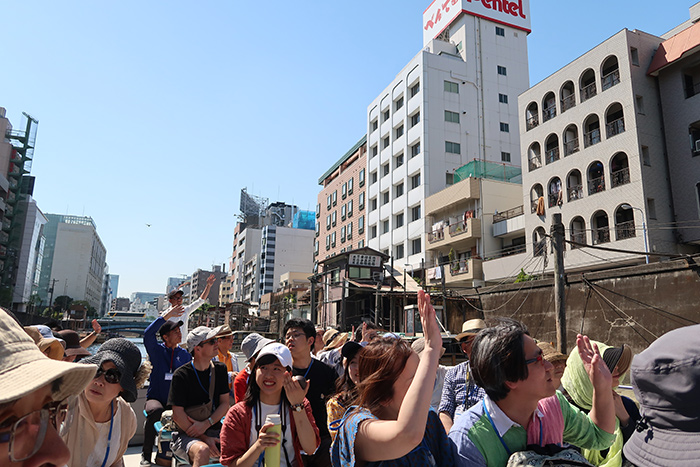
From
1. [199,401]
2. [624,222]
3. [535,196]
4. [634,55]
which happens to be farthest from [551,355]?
[535,196]

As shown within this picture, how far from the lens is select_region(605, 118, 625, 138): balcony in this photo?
23734 millimetres

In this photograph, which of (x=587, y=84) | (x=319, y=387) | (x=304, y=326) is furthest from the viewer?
(x=587, y=84)

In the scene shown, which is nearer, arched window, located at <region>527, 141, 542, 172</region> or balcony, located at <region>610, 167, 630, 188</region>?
balcony, located at <region>610, 167, 630, 188</region>

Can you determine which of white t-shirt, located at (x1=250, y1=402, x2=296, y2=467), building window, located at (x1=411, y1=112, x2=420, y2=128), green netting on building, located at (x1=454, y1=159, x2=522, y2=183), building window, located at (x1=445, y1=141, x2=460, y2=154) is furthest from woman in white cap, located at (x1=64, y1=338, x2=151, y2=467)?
building window, located at (x1=411, y1=112, x2=420, y2=128)

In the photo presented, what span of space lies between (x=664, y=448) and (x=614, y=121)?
86.2 ft

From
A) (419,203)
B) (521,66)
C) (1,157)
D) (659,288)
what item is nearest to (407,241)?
(419,203)

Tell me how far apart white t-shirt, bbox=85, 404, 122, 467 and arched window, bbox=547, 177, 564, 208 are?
2688 centimetres

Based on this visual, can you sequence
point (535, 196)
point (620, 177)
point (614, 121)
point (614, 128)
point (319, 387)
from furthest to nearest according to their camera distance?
point (535, 196)
point (614, 128)
point (614, 121)
point (620, 177)
point (319, 387)

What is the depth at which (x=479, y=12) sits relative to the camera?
1635 inches

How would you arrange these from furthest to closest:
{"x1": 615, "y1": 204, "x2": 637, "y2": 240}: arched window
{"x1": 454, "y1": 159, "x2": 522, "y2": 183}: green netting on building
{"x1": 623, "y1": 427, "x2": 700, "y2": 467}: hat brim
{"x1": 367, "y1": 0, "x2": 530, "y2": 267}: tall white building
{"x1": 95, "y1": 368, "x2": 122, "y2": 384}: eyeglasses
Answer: {"x1": 367, "y1": 0, "x2": 530, "y2": 267}: tall white building → {"x1": 454, "y1": 159, "x2": 522, "y2": 183}: green netting on building → {"x1": 615, "y1": 204, "x2": 637, "y2": 240}: arched window → {"x1": 95, "y1": 368, "x2": 122, "y2": 384}: eyeglasses → {"x1": 623, "y1": 427, "x2": 700, "y2": 467}: hat brim

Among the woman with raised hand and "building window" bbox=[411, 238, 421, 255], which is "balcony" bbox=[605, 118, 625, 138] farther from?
the woman with raised hand

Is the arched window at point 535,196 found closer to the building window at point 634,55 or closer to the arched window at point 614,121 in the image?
the arched window at point 614,121

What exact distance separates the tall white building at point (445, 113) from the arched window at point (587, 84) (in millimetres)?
13978

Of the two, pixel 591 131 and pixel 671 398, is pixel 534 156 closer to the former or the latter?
pixel 591 131
